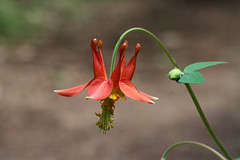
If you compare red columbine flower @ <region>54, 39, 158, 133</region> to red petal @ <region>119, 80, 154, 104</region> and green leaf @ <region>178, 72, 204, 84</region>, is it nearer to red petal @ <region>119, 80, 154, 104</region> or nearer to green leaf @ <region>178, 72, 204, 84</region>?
red petal @ <region>119, 80, 154, 104</region>

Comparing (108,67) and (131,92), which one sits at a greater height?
(108,67)

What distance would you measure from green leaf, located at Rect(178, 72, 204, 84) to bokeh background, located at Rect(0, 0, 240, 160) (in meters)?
3.24

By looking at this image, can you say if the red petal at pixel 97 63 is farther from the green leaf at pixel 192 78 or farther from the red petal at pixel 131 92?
the green leaf at pixel 192 78

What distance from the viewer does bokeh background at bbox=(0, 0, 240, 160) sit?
18.4 feet

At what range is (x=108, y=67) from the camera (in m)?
7.76

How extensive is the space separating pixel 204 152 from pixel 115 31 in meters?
4.39

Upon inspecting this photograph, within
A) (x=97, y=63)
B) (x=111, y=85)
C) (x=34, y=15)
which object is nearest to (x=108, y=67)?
(x=34, y=15)

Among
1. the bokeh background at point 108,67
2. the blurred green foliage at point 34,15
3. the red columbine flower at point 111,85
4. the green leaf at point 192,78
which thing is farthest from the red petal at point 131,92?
the blurred green foliage at point 34,15

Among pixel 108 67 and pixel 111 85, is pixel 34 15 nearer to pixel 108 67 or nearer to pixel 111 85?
pixel 108 67

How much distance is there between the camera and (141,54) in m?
8.28

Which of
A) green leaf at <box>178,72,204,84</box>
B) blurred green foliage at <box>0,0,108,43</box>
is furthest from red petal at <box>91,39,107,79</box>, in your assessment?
blurred green foliage at <box>0,0,108,43</box>

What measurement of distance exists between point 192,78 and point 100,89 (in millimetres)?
557

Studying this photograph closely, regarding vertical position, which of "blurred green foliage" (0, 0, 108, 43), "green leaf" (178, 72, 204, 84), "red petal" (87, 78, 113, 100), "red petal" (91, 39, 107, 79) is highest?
"blurred green foliage" (0, 0, 108, 43)

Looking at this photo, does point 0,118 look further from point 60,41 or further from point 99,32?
point 99,32
